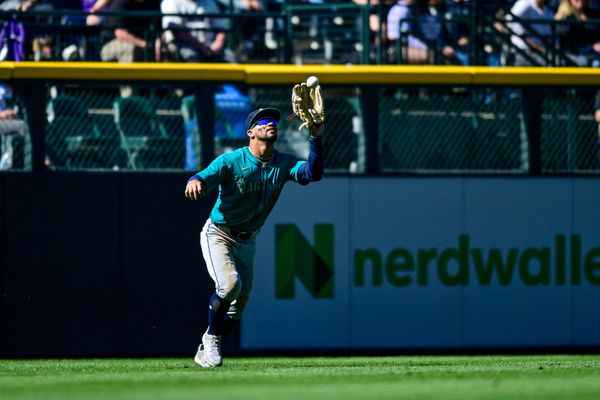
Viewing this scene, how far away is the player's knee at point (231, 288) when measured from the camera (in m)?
8.18

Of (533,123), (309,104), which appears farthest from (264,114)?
(533,123)

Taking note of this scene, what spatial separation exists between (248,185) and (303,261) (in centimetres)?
306

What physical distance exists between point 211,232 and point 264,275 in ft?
9.03

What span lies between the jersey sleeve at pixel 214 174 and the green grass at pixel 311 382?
1316 mm

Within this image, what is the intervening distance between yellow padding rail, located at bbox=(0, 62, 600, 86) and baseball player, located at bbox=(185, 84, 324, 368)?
2632 millimetres

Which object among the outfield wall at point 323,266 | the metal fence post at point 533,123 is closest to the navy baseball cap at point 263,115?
the outfield wall at point 323,266

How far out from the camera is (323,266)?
1118 cm

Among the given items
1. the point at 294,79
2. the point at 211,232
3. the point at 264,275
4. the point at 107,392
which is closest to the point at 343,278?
the point at 264,275

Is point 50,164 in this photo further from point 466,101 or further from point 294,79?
point 466,101

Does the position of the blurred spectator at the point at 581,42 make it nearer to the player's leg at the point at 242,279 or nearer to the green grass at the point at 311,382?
the green grass at the point at 311,382

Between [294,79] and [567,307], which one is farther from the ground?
[294,79]

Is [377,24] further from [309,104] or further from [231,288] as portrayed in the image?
[231,288]

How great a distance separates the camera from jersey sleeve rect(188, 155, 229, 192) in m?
7.82

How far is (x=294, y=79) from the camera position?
10883 mm
